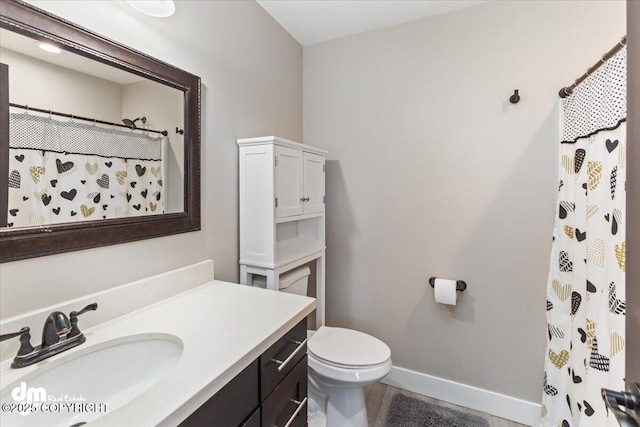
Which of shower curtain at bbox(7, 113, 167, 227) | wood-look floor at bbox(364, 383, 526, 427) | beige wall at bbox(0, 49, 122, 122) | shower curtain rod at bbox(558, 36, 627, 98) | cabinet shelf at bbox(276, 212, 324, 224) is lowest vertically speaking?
wood-look floor at bbox(364, 383, 526, 427)

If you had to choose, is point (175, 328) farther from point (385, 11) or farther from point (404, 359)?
point (385, 11)

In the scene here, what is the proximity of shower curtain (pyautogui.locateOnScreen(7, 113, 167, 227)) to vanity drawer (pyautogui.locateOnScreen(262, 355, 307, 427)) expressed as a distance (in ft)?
2.72

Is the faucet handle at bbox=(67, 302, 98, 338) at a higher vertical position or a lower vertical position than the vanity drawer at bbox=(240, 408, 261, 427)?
higher

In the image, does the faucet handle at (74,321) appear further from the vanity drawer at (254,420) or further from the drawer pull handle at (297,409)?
the drawer pull handle at (297,409)

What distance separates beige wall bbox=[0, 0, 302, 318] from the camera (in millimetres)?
934

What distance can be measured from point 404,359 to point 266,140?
5.71ft

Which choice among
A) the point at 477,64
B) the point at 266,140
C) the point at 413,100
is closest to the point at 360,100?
the point at 413,100

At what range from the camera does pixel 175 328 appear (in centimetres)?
97

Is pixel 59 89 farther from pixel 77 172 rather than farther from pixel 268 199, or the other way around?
pixel 268 199

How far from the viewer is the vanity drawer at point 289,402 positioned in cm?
93

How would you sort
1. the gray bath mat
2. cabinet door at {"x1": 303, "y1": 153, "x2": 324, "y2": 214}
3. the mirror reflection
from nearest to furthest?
the mirror reflection < the gray bath mat < cabinet door at {"x1": 303, "y1": 153, "x2": 324, "y2": 214}

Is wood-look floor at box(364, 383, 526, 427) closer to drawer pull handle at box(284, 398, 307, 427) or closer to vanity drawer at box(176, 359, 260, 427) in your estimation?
drawer pull handle at box(284, 398, 307, 427)

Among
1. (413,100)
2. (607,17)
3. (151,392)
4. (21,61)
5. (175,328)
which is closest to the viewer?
(151,392)

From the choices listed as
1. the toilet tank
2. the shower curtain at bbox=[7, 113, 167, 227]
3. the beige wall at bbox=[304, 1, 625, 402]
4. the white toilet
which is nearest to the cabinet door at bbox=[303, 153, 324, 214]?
the beige wall at bbox=[304, 1, 625, 402]
